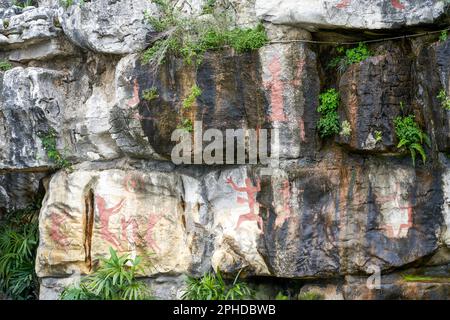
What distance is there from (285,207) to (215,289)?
125 centimetres

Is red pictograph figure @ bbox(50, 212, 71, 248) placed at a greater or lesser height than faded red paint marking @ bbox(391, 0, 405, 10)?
lesser

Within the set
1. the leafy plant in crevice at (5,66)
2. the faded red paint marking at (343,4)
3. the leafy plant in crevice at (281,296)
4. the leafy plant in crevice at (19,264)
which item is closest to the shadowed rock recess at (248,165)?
the faded red paint marking at (343,4)

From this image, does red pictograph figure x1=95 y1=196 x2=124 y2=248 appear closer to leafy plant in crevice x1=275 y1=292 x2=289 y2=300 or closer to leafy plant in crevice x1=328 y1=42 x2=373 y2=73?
leafy plant in crevice x1=275 y1=292 x2=289 y2=300

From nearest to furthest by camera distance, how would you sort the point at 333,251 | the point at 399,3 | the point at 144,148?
the point at 399,3 → the point at 333,251 → the point at 144,148

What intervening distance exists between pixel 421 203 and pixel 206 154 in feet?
8.28

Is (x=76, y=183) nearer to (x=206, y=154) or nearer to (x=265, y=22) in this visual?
(x=206, y=154)

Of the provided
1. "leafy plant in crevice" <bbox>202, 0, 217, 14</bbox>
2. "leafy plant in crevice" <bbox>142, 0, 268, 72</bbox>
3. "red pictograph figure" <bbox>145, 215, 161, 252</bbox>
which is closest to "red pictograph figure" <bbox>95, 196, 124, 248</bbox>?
"red pictograph figure" <bbox>145, 215, 161, 252</bbox>

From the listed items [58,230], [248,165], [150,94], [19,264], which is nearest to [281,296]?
[248,165]

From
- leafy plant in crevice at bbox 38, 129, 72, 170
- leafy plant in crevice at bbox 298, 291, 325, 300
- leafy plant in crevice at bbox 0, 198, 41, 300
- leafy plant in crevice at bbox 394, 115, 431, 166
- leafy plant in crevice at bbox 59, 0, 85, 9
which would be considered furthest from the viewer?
leafy plant in crevice at bbox 0, 198, 41, 300

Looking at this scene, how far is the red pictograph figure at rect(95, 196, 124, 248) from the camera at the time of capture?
23.6 feet

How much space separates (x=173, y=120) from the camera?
6816mm

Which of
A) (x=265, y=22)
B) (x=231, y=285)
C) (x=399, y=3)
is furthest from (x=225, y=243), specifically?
(x=399, y=3)

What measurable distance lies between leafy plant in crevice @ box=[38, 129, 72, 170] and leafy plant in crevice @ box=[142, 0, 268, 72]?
5.72 feet

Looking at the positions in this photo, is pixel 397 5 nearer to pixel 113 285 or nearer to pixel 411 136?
pixel 411 136
